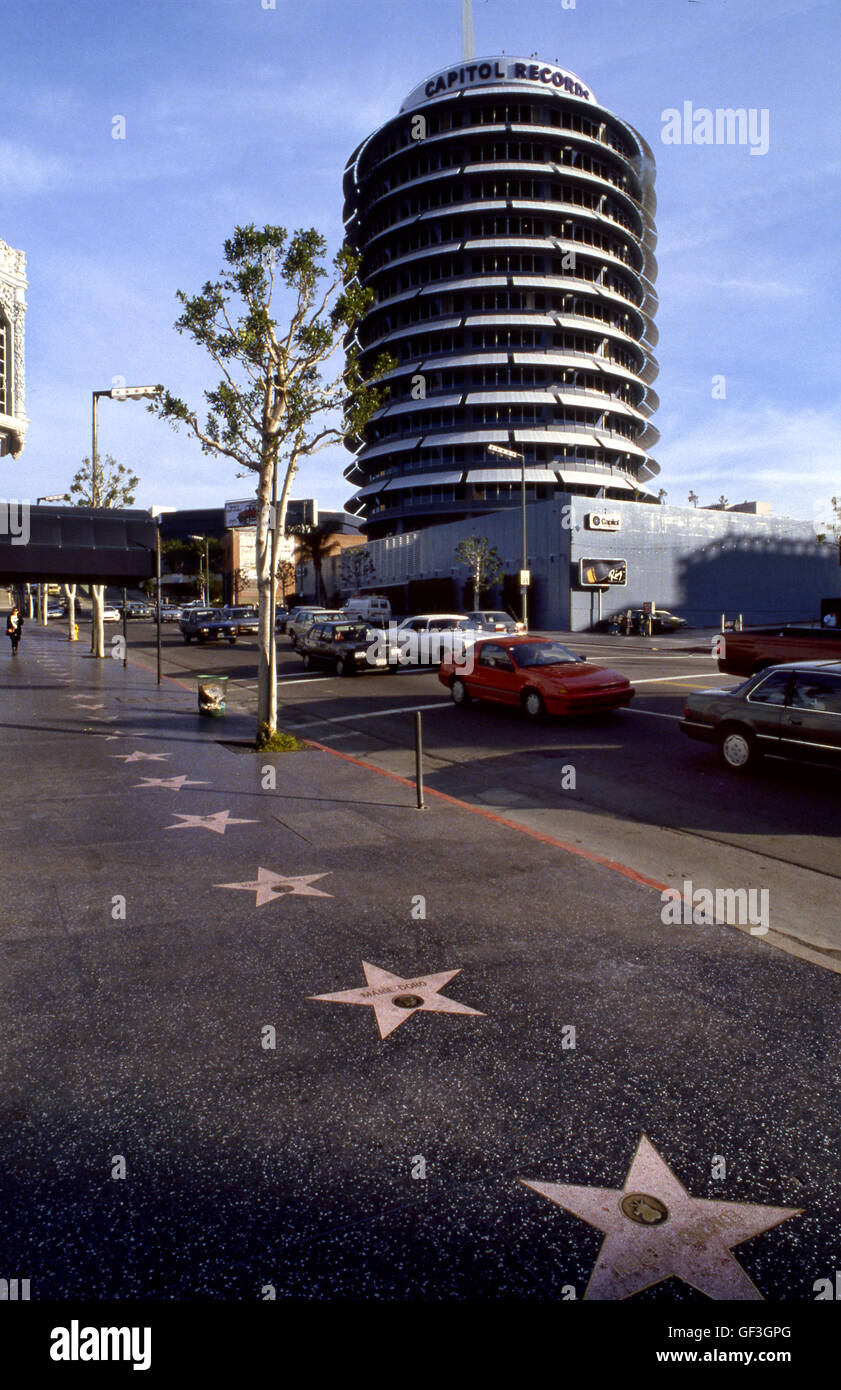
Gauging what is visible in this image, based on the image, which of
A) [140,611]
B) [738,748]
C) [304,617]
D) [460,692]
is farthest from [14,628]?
[140,611]

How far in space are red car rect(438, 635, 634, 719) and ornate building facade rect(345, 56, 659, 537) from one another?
59.0m

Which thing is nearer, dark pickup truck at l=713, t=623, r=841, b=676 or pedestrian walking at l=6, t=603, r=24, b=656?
dark pickup truck at l=713, t=623, r=841, b=676

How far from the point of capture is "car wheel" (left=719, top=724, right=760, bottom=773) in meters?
12.6

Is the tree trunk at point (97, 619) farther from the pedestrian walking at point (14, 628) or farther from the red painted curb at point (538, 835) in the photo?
the red painted curb at point (538, 835)

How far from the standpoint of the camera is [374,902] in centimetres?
750

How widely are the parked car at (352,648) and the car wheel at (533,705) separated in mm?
9980

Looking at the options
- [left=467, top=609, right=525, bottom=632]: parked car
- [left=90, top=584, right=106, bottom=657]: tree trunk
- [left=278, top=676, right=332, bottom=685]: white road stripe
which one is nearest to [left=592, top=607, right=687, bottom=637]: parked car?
[left=467, top=609, right=525, bottom=632]: parked car

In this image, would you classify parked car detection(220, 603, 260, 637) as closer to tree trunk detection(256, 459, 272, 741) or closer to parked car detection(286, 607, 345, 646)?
parked car detection(286, 607, 345, 646)

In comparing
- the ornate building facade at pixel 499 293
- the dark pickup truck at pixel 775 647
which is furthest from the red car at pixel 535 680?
the ornate building facade at pixel 499 293

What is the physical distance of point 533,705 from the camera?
1767 cm

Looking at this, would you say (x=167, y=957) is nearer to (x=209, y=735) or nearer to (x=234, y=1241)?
(x=234, y=1241)

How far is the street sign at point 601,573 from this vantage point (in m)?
56.6

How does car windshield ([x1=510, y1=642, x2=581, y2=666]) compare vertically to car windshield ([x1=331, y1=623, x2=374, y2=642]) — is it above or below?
below
